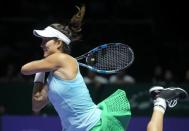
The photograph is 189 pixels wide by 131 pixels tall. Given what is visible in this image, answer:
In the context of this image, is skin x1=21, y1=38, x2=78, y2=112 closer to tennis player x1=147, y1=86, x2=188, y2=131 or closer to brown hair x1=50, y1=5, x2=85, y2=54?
brown hair x1=50, y1=5, x2=85, y2=54

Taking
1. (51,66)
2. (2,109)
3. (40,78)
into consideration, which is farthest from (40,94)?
(2,109)

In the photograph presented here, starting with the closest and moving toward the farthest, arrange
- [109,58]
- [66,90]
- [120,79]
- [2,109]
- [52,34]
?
[66,90] → [52,34] → [109,58] → [2,109] → [120,79]

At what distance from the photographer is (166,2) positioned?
1461 centimetres

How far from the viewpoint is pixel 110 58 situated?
5.84m

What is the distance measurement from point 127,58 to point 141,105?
500 cm

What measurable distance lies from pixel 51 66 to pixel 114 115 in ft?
2.18

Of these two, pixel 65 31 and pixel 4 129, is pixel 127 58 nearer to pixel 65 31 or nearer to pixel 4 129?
pixel 65 31

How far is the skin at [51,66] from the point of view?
4.87 meters

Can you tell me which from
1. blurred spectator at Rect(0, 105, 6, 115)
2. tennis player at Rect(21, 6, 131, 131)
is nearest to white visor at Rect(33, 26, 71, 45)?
tennis player at Rect(21, 6, 131, 131)

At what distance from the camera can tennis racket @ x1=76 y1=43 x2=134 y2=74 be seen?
5.67m

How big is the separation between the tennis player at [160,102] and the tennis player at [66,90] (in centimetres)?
25

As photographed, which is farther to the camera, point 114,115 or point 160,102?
point 160,102

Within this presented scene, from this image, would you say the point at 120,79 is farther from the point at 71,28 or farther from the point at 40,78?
the point at 40,78

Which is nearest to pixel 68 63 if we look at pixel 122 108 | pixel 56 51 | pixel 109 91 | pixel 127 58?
pixel 56 51
